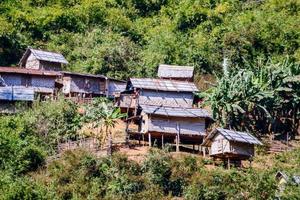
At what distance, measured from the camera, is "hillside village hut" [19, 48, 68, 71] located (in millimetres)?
55688

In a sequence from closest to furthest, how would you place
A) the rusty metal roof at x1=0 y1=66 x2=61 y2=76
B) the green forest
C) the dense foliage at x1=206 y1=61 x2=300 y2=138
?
1. the green forest
2. the dense foliage at x1=206 y1=61 x2=300 y2=138
3. the rusty metal roof at x1=0 y1=66 x2=61 y2=76

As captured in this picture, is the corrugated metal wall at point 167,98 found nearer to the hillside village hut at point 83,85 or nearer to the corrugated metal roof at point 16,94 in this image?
the hillside village hut at point 83,85

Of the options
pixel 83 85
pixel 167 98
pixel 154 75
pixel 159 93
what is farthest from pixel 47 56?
pixel 167 98

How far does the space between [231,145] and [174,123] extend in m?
5.45

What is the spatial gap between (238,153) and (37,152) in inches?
480

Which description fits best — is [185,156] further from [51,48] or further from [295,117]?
[51,48]

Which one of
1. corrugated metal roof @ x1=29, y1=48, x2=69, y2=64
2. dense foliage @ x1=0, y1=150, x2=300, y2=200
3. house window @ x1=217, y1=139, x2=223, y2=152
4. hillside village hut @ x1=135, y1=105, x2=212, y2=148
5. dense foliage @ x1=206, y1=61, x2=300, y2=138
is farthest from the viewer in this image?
corrugated metal roof @ x1=29, y1=48, x2=69, y2=64

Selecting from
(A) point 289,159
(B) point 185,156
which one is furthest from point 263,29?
(B) point 185,156

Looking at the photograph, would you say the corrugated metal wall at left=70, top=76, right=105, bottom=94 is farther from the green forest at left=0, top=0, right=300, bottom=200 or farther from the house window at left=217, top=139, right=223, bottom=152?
the house window at left=217, top=139, right=223, bottom=152

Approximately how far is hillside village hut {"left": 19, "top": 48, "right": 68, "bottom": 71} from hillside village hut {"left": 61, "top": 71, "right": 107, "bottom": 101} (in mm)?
2635

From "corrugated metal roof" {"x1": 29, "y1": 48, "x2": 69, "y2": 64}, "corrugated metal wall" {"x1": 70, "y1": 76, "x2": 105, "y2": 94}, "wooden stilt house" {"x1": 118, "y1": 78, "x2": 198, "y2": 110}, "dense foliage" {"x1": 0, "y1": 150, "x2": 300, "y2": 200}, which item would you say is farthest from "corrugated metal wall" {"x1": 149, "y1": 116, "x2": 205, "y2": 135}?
"corrugated metal roof" {"x1": 29, "y1": 48, "x2": 69, "y2": 64}

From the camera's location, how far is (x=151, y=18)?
7538 cm

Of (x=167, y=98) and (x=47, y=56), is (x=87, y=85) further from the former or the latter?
(x=167, y=98)

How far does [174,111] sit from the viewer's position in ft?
150
